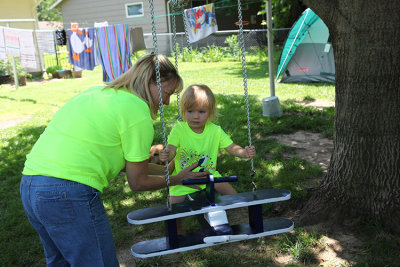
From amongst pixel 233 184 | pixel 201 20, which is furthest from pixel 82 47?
pixel 233 184

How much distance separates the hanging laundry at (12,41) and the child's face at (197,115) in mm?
9534

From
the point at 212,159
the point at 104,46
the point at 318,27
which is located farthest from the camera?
the point at 318,27

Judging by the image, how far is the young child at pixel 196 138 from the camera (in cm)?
305

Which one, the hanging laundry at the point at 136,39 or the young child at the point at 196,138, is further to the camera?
the hanging laundry at the point at 136,39

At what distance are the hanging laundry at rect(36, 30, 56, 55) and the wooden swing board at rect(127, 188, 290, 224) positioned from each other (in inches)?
462

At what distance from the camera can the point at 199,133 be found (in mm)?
3135

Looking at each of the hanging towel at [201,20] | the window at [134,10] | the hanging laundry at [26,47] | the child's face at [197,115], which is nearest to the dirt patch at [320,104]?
the hanging towel at [201,20]

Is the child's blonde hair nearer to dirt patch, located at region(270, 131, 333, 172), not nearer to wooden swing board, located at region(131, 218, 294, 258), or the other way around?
wooden swing board, located at region(131, 218, 294, 258)

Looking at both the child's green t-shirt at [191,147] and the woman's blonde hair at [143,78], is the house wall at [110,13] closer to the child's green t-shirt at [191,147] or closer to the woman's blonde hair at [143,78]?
the child's green t-shirt at [191,147]

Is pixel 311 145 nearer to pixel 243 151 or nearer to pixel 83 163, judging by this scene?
pixel 243 151

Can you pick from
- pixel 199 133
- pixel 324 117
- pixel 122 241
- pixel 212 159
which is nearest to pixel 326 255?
pixel 212 159

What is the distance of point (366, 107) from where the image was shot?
9.46 feet

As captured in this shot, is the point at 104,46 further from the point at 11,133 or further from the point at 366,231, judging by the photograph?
the point at 366,231

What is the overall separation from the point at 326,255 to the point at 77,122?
1967mm
